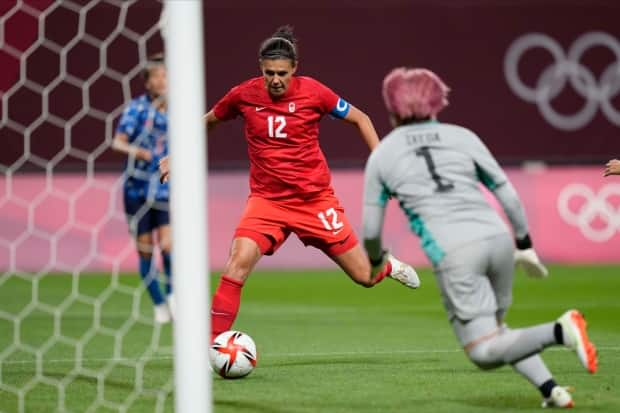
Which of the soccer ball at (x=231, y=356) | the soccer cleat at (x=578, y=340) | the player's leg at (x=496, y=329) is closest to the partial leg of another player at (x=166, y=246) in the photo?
the soccer ball at (x=231, y=356)

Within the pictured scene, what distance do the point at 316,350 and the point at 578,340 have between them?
10.4 ft

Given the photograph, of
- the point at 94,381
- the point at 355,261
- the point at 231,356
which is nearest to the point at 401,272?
the point at 355,261

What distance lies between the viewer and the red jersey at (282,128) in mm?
7215

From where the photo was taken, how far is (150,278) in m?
10.1

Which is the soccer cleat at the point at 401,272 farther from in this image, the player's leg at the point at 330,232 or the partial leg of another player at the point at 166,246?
the partial leg of another player at the point at 166,246

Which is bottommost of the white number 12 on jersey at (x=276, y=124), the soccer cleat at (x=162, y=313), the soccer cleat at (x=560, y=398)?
the soccer cleat at (x=162, y=313)

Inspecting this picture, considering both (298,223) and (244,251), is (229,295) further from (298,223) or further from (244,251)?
(298,223)

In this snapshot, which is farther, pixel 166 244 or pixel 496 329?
pixel 166 244

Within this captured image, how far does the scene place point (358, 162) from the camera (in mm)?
15688

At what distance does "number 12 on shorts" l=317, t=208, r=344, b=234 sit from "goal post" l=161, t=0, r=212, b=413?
279 cm

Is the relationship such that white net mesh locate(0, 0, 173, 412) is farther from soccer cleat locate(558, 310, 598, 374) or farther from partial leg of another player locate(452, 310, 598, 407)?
soccer cleat locate(558, 310, 598, 374)

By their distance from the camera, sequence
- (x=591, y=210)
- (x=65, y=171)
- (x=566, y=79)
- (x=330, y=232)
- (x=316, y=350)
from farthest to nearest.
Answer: (x=566, y=79)
(x=65, y=171)
(x=591, y=210)
(x=316, y=350)
(x=330, y=232)

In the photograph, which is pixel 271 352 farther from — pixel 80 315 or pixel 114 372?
pixel 80 315

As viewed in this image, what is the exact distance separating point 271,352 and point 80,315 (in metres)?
3.22
